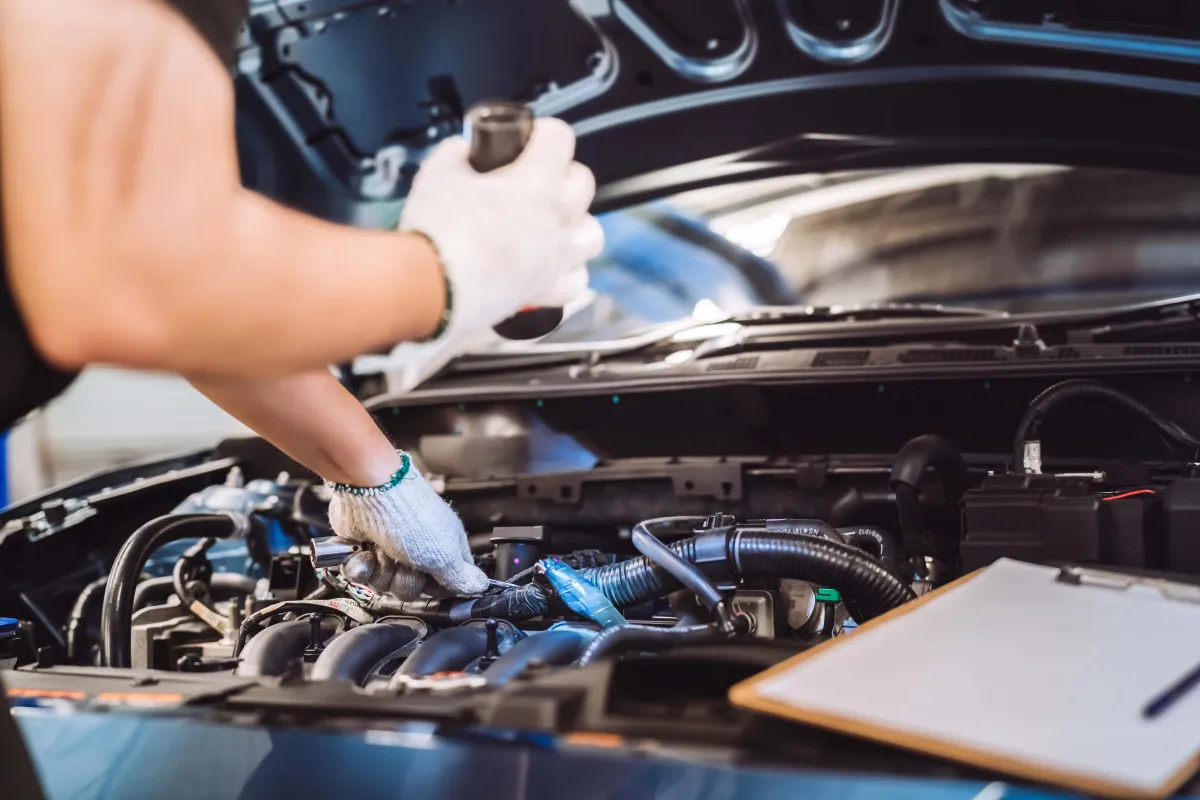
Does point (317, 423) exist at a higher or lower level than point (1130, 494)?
higher

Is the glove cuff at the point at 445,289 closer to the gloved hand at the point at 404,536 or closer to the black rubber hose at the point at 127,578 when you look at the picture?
the gloved hand at the point at 404,536

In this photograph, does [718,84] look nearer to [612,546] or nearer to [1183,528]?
[612,546]

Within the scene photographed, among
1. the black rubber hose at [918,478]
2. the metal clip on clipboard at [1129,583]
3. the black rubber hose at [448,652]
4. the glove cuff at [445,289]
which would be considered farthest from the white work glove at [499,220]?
the black rubber hose at [918,478]

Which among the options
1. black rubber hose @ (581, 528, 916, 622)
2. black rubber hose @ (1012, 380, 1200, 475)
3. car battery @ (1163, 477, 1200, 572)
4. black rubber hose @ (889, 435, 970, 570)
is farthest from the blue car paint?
black rubber hose @ (1012, 380, 1200, 475)

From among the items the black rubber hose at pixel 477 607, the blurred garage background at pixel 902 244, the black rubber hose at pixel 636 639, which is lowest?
the black rubber hose at pixel 477 607

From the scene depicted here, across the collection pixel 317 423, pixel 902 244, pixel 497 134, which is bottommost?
pixel 317 423

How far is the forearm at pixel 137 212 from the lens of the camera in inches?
22.3

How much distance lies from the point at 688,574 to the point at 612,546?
542 mm

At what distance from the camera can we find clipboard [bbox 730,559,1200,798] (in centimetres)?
60

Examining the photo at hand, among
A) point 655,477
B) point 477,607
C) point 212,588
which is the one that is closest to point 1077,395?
point 655,477

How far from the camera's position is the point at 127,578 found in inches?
52.0

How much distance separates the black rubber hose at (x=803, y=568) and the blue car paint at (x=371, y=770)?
453mm

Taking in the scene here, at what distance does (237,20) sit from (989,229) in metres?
1.32

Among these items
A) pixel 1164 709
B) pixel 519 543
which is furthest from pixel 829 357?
pixel 1164 709
